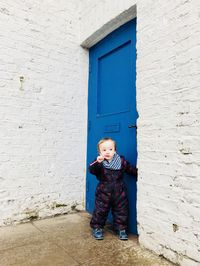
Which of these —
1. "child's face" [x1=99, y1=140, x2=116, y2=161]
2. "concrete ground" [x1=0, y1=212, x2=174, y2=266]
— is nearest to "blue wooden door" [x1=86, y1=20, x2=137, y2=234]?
"child's face" [x1=99, y1=140, x2=116, y2=161]

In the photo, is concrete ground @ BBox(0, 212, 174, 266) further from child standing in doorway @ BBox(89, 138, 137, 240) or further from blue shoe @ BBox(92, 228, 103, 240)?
child standing in doorway @ BBox(89, 138, 137, 240)

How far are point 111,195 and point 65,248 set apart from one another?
73 cm

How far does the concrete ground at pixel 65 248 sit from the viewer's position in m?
2.24

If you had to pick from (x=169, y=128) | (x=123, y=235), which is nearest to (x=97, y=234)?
(x=123, y=235)

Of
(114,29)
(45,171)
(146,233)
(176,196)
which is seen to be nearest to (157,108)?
(176,196)

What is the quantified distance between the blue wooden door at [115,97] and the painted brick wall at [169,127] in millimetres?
337

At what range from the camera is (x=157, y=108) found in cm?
250

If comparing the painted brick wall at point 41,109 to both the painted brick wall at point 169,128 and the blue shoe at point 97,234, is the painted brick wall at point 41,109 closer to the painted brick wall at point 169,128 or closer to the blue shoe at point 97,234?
the blue shoe at point 97,234

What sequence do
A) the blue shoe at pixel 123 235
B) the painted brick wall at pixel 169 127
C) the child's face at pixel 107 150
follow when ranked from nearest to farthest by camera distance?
the painted brick wall at pixel 169 127
the blue shoe at pixel 123 235
the child's face at pixel 107 150

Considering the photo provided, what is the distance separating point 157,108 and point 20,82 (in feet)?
6.27

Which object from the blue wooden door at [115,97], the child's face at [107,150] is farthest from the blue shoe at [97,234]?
the child's face at [107,150]

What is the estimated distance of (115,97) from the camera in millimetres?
3379

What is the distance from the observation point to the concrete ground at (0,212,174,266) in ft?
7.36

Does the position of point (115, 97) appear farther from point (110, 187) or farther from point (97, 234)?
point (97, 234)
